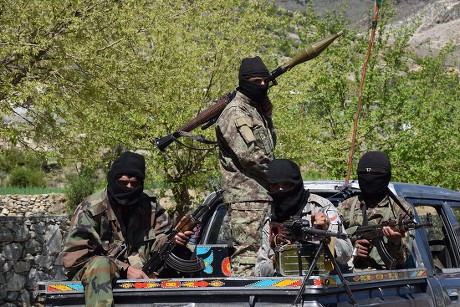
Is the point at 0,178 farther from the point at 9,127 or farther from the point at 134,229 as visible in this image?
the point at 134,229

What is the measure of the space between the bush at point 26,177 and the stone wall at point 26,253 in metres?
24.6

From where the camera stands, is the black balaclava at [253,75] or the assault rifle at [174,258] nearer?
the assault rifle at [174,258]

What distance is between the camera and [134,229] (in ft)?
21.6

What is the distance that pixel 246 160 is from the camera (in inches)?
269

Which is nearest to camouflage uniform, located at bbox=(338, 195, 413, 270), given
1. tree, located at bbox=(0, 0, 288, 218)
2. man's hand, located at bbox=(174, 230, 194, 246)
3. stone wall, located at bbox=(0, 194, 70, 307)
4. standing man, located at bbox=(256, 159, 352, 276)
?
standing man, located at bbox=(256, 159, 352, 276)

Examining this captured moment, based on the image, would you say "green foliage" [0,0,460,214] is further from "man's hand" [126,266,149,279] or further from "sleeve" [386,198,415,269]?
"man's hand" [126,266,149,279]

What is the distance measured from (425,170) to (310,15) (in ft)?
19.5

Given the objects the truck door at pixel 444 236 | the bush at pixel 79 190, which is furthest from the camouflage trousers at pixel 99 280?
the bush at pixel 79 190

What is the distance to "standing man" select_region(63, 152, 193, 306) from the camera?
20.0ft

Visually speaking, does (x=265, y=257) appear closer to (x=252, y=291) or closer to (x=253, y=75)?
(x=252, y=291)

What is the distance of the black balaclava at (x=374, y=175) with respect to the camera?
664 cm

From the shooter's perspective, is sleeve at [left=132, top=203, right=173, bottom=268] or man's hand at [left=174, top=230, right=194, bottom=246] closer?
man's hand at [left=174, top=230, right=194, bottom=246]

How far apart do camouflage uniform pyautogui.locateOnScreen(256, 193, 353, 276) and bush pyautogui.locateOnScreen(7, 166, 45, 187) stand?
1463 inches

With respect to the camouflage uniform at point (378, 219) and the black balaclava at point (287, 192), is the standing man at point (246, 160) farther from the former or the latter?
the black balaclava at point (287, 192)
